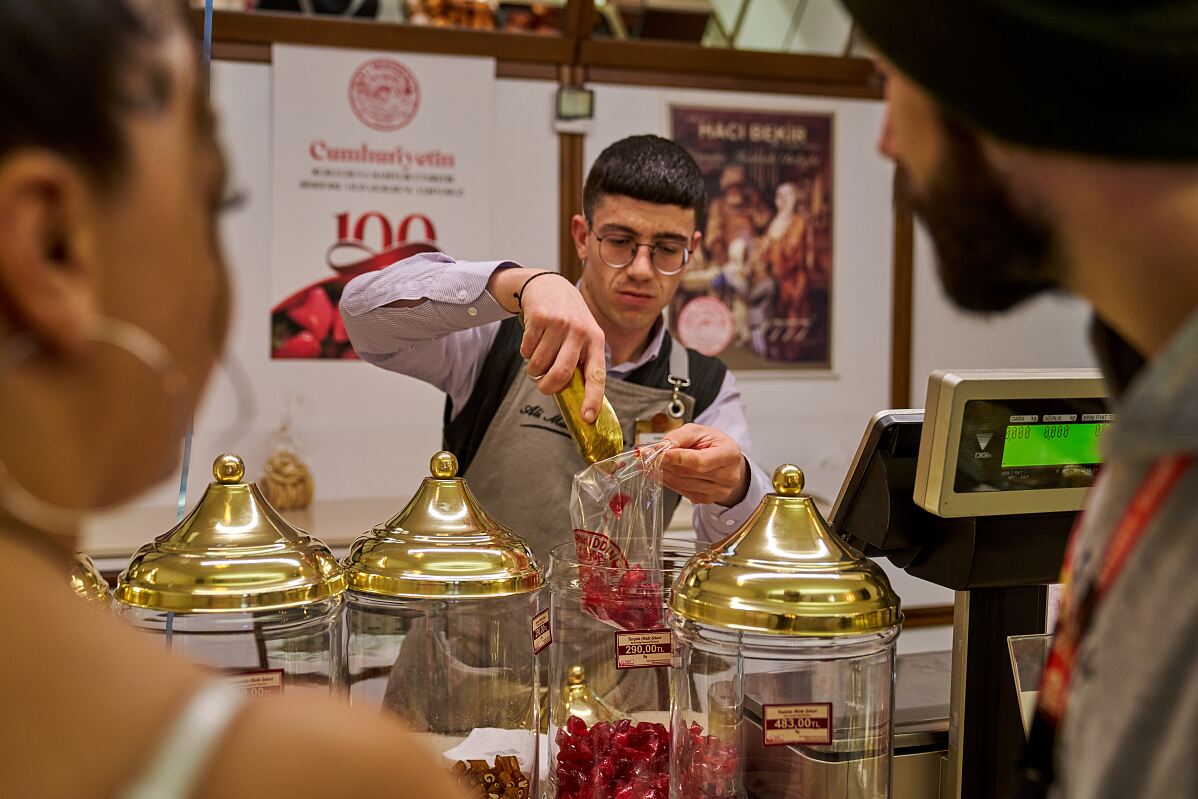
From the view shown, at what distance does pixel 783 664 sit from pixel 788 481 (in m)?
0.18

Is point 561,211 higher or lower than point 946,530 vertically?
higher

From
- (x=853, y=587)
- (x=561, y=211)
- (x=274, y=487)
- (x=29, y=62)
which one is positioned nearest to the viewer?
(x=29, y=62)

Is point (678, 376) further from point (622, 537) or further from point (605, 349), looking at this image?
point (622, 537)

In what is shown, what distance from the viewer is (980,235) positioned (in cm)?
62

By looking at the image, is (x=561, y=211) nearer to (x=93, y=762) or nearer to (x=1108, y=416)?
(x=1108, y=416)

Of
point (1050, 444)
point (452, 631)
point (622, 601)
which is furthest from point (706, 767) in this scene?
point (1050, 444)

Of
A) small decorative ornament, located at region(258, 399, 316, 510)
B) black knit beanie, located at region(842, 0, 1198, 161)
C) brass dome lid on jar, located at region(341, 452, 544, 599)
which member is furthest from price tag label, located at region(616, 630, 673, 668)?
small decorative ornament, located at region(258, 399, 316, 510)

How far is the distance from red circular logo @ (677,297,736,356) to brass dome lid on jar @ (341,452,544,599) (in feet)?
7.64

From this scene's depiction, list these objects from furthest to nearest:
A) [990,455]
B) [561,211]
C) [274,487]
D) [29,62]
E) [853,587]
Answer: [561,211], [274,487], [990,455], [853,587], [29,62]

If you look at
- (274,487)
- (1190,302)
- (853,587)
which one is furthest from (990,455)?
(274,487)

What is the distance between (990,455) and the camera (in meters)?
1.22

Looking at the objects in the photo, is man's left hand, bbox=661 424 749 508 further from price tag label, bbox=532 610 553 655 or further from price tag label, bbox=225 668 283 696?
price tag label, bbox=225 668 283 696

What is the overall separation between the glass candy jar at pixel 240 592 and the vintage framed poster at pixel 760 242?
8.04 feet

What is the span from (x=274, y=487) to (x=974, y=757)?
226 centimetres
